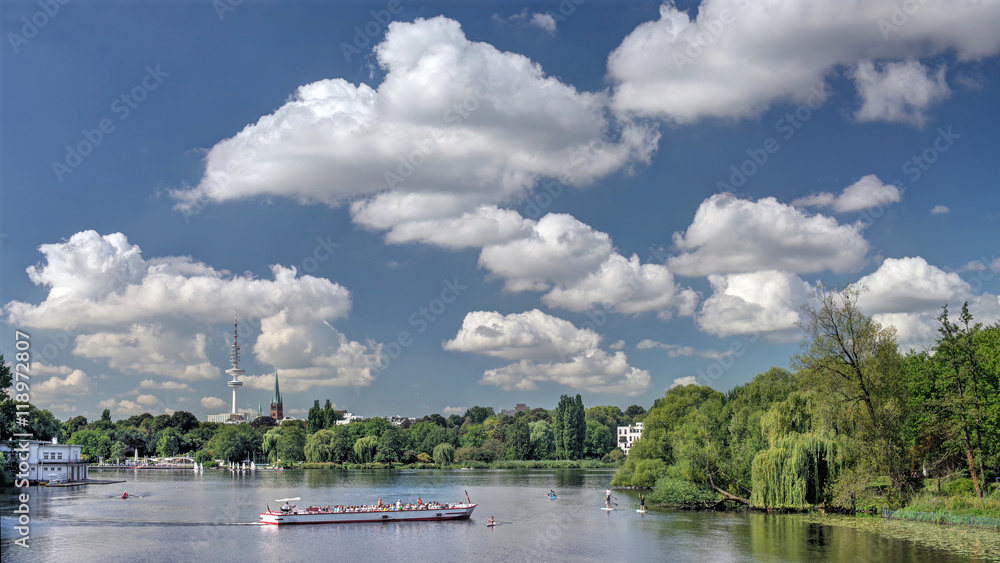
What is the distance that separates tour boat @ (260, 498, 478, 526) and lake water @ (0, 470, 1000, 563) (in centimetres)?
121

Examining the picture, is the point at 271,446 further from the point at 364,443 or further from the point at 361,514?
the point at 361,514

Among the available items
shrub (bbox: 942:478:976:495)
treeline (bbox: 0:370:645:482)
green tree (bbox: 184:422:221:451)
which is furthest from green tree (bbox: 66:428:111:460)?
shrub (bbox: 942:478:976:495)

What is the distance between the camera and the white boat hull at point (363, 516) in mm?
52281

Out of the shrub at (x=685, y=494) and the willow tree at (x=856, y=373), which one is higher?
the willow tree at (x=856, y=373)

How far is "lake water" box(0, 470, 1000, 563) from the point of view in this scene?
38375 millimetres

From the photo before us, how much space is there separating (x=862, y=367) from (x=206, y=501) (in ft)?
201

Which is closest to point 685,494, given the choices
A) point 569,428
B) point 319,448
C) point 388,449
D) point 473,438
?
point 569,428

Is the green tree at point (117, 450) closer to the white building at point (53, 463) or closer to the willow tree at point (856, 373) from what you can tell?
the white building at point (53, 463)

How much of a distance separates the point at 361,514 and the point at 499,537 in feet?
42.6

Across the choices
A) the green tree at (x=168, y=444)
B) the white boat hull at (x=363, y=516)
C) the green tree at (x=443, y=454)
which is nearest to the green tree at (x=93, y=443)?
the green tree at (x=168, y=444)

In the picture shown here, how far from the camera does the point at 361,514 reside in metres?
54.2

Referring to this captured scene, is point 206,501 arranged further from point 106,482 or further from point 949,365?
point 949,365

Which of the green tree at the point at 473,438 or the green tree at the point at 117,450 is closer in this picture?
the green tree at the point at 117,450

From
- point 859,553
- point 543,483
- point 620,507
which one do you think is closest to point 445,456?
point 543,483
